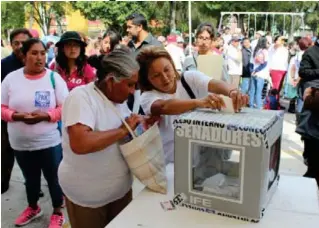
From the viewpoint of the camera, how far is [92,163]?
4.60 ft

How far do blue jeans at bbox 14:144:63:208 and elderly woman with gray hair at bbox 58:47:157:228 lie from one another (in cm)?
98

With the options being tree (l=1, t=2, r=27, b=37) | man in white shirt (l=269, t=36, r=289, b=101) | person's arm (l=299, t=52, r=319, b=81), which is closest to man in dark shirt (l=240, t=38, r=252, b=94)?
man in white shirt (l=269, t=36, r=289, b=101)

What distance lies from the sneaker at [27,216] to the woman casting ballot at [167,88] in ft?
4.88

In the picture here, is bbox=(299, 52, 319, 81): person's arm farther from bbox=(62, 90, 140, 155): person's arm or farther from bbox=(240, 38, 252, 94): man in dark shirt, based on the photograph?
bbox=(240, 38, 252, 94): man in dark shirt

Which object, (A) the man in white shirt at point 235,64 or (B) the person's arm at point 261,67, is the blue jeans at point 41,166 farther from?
(B) the person's arm at point 261,67

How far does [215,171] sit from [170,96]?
445 millimetres

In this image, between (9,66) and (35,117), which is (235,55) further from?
(35,117)

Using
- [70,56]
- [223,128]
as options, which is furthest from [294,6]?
[223,128]

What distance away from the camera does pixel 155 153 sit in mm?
1354

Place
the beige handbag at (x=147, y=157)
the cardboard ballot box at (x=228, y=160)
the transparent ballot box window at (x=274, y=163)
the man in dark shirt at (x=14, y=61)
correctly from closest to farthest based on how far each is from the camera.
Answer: the cardboard ballot box at (x=228, y=160) < the transparent ballot box window at (x=274, y=163) < the beige handbag at (x=147, y=157) < the man in dark shirt at (x=14, y=61)

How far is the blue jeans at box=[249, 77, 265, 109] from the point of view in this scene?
6.53 metres

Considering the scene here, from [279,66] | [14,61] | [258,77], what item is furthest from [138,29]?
[279,66]

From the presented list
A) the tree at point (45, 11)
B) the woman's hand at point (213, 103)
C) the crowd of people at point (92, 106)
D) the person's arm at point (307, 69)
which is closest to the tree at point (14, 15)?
the tree at point (45, 11)

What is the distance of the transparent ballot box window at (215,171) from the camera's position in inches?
45.3
